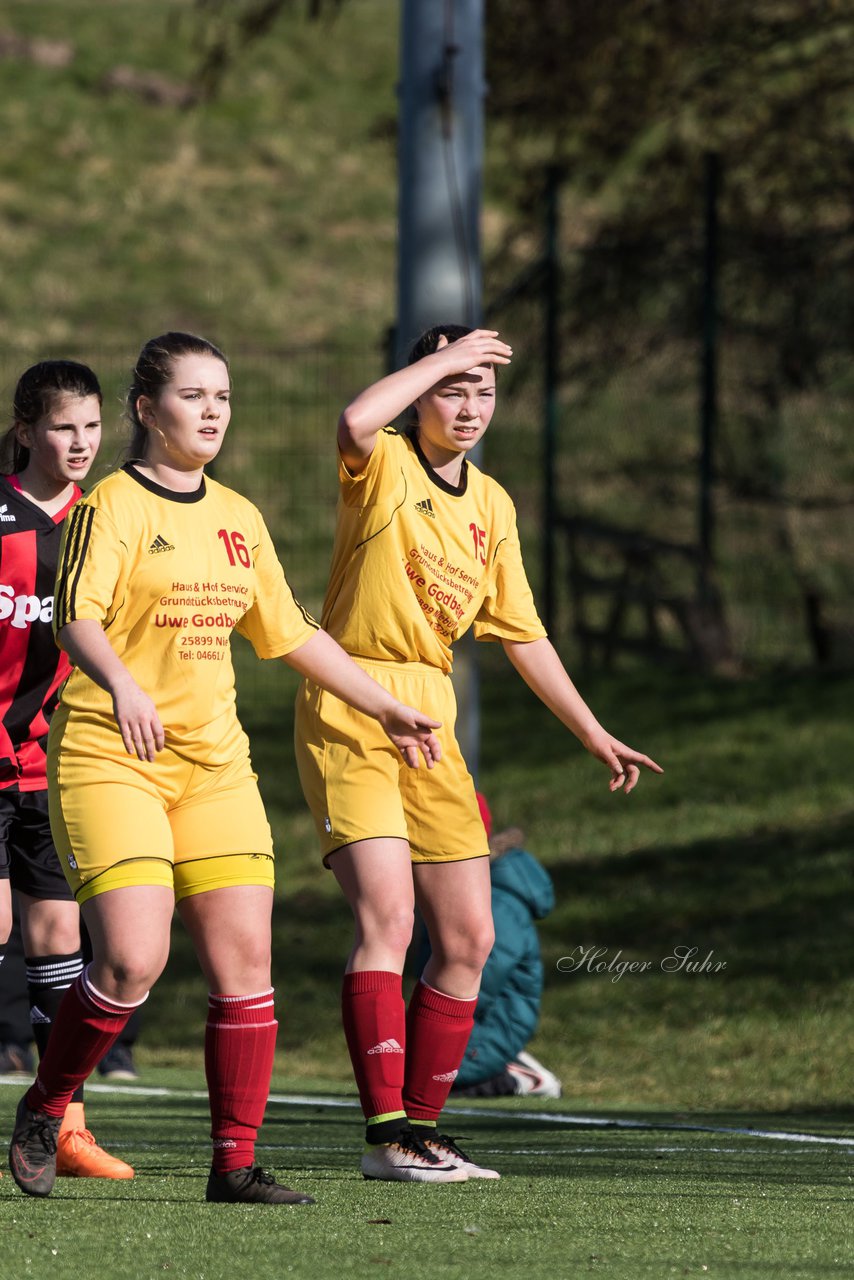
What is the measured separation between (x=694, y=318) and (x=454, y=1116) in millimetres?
9487

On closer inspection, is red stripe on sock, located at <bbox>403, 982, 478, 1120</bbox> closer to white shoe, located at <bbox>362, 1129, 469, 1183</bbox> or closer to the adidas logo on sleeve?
white shoe, located at <bbox>362, 1129, 469, 1183</bbox>

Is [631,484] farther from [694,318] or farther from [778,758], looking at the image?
[778,758]

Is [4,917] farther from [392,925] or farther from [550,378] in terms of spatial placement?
[550,378]

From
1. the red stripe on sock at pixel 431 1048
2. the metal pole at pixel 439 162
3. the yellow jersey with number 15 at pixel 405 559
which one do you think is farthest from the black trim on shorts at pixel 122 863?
the metal pole at pixel 439 162

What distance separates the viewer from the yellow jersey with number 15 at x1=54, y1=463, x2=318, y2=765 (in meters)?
4.37

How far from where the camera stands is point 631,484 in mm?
17781

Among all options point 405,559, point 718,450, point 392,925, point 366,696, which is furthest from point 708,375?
point 366,696

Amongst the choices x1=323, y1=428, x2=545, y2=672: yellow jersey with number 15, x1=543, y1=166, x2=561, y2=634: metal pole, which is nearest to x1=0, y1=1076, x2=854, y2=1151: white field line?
x1=323, y1=428, x2=545, y2=672: yellow jersey with number 15

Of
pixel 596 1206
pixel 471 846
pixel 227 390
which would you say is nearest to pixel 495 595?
pixel 471 846

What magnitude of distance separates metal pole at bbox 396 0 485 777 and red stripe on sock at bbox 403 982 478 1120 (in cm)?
360

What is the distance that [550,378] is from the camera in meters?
15.4

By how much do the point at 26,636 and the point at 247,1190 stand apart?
4.65 ft

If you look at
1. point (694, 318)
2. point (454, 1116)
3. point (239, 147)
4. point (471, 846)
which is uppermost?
point (239, 147)

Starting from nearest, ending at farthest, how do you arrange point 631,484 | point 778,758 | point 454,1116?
point 454,1116 < point 778,758 < point 631,484
